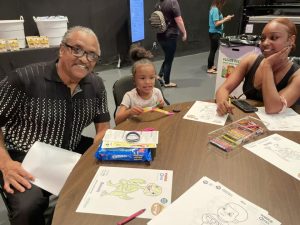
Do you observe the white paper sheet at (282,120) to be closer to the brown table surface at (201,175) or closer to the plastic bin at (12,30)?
the brown table surface at (201,175)

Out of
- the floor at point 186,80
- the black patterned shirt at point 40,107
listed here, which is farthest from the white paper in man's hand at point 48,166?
the floor at point 186,80

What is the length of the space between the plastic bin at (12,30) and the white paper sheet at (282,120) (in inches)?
125

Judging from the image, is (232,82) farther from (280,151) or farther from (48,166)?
(48,166)

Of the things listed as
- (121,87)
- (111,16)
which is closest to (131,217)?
(121,87)

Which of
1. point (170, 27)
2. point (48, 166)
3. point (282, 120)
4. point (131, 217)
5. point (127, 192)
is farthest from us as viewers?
point (170, 27)

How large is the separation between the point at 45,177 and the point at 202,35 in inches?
237

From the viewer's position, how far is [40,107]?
137cm

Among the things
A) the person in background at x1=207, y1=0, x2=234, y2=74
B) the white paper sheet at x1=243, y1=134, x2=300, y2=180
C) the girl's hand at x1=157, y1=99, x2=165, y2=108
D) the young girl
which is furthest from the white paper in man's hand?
the person in background at x1=207, y1=0, x2=234, y2=74

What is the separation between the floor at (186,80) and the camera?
389cm

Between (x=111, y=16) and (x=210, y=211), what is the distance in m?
4.81

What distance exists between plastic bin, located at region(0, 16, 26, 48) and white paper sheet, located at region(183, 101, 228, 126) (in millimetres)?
2839

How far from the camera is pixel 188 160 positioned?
1127mm

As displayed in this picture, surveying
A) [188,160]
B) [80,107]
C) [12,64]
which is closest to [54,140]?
[80,107]

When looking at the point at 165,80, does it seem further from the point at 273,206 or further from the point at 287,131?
the point at 273,206
